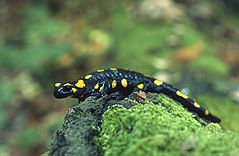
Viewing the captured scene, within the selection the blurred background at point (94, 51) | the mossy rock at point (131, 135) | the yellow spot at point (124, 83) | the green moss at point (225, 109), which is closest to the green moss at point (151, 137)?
the mossy rock at point (131, 135)

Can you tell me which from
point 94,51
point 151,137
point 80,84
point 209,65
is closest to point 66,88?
point 80,84

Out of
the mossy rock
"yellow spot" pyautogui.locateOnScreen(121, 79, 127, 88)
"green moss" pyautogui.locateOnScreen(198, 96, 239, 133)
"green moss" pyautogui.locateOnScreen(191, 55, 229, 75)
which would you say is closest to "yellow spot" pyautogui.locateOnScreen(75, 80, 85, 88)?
"yellow spot" pyautogui.locateOnScreen(121, 79, 127, 88)

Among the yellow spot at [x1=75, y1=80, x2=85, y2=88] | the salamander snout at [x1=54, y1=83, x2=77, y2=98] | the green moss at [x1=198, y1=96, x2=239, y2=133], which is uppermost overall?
the yellow spot at [x1=75, y1=80, x2=85, y2=88]

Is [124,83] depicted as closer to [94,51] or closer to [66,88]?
[66,88]

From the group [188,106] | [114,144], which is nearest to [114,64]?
[188,106]

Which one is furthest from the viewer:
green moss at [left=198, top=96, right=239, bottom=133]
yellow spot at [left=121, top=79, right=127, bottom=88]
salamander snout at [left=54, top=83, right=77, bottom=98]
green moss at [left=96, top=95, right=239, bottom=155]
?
green moss at [left=198, top=96, right=239, bottom=133]

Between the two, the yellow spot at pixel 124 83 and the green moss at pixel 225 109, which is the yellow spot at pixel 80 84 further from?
the green moss at pixel 225 109

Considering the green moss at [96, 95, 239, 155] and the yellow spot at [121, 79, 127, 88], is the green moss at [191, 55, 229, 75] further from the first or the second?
the green moss at [96, 95, 239, 155]

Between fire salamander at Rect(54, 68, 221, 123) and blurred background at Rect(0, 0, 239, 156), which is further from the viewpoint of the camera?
blurred background at Rect(0, 0, 239, 156)
